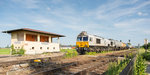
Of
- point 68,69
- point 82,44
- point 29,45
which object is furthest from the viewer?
point 29,45

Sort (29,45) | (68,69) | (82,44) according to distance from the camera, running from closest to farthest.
Answer: (68,69)
(82,44)
(29,45)

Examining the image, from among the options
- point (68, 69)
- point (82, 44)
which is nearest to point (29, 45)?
point (82, 44)

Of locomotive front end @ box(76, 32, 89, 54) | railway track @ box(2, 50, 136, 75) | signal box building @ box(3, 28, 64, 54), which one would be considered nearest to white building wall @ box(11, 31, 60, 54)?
signal box building @ box(3, 28, 64, 54)

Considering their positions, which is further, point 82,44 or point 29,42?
point 29,42

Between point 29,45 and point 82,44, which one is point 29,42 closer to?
point 29,45

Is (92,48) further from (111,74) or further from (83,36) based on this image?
(111,74)

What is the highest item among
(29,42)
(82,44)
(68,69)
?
(29,42)

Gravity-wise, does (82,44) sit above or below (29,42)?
below

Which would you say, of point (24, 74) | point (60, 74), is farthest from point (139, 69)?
point (24, 74)

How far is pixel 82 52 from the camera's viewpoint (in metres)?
18.8

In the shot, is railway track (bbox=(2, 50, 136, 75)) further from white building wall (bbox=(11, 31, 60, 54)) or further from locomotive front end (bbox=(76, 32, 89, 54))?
white building wall (bbox=(11, 31, 60, 54))

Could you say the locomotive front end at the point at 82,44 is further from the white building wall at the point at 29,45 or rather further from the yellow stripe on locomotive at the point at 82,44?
the white building wall at the point at 29,45

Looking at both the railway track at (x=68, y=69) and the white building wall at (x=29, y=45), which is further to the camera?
the white building wall at (x=29, y=45)

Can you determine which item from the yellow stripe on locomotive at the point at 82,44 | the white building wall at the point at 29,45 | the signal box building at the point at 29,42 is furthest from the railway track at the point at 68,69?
Result: the signal box building at the point at 29,42
